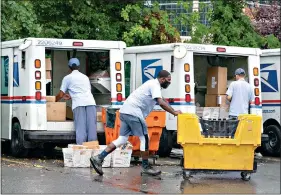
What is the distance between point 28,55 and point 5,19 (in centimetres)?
305

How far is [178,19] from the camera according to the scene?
2064 cm

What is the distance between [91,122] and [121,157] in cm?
124

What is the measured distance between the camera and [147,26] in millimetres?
20016

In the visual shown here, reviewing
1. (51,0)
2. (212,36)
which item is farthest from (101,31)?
(212,36)

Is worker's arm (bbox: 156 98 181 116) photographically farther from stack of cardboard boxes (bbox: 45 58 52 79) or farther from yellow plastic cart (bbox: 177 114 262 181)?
stack of cardboard boxes (bbox: 45 58 52 79)

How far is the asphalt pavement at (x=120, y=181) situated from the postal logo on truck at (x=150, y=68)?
2.37 metres

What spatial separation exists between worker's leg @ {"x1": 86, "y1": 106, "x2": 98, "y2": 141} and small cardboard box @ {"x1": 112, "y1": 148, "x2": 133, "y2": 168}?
1101 mm

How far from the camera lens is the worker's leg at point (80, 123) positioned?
44.9ft

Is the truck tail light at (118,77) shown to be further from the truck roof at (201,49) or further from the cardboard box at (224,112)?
the cardboard box at (224,112)

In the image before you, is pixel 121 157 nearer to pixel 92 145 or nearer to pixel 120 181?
pixel 92 145

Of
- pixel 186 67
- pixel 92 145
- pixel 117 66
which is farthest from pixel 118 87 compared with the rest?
pixel 92 145

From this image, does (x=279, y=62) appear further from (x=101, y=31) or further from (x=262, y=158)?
(x=101, y=31)

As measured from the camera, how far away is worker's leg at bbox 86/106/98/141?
1373 cm

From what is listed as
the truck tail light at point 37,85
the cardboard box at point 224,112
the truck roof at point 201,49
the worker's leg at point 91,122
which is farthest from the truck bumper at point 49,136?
the cardboard box at point 224,112
